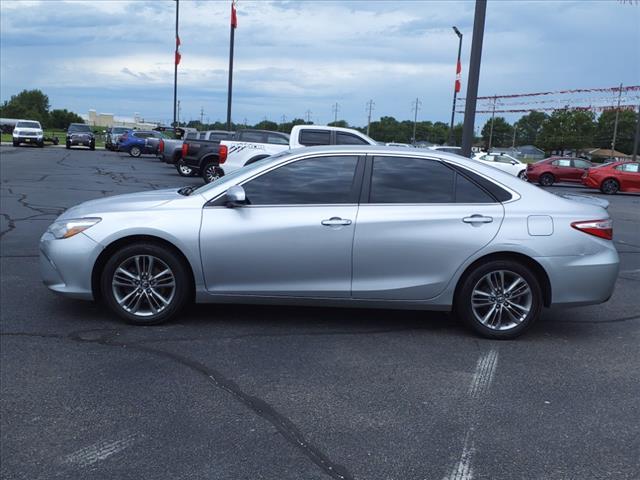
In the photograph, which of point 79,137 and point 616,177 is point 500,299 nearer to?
point 616,177

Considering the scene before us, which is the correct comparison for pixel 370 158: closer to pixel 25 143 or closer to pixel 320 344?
pixel 320 344

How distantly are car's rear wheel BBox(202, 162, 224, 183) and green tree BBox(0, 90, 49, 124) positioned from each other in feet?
305

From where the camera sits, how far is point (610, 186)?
2680cm

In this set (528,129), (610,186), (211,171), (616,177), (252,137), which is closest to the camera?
(252,137)

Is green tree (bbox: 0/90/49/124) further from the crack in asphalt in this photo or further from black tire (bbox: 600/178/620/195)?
the crack in asphalt

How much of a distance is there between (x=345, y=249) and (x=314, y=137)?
37.6 feet

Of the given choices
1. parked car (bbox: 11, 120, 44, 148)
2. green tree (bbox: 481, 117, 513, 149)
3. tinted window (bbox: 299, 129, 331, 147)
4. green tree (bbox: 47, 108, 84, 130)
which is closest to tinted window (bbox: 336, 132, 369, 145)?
tinted window (bbox: 299, 129, 331, 147)

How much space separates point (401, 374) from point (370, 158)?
1938 mm

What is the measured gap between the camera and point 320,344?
5.08 m

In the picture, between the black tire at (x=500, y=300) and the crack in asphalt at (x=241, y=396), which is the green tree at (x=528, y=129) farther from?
the crack in asphalt at (x=241, y=396)

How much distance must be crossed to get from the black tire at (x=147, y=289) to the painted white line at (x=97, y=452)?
198 centimetres

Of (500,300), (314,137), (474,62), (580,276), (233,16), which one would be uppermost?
(233,16)

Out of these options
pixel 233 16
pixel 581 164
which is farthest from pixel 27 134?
pixel 581 164

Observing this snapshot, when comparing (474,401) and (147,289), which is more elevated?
(147,289)
